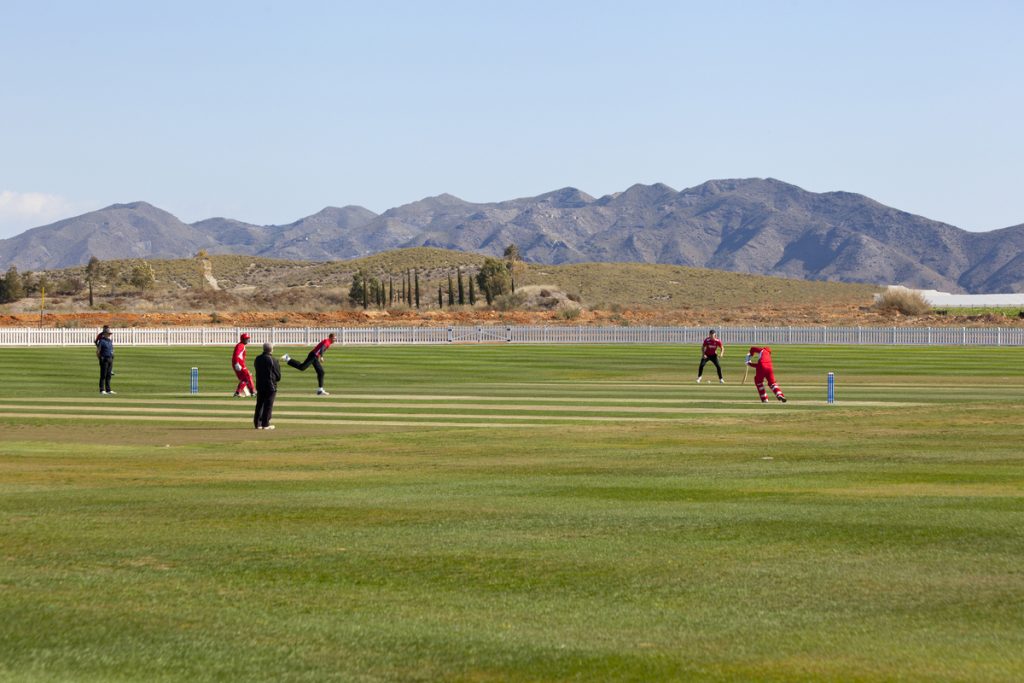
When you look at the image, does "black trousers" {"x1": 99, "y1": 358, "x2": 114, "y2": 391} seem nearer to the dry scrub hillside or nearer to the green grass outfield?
the green grass outfield

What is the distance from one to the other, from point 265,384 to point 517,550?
15.8 m

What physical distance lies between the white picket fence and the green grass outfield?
173 ft

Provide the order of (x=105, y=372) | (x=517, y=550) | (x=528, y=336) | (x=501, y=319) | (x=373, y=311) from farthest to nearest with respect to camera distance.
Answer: (x=373, y=311) → (x=501, y=319) → (x=528, y=336) → (x=105, y=372) → (x=517, y=550)

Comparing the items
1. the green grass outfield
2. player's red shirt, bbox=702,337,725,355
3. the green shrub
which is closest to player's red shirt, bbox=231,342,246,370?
the green grass outfield

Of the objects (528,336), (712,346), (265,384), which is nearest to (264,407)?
(265,384)

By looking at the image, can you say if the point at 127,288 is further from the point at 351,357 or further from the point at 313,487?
the point at 313,487

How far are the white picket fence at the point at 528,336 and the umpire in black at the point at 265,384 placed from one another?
53.6 metres

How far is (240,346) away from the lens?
1437 inches

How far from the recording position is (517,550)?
12.7 meters

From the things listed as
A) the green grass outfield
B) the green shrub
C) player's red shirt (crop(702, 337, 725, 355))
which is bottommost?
the green grass outfield

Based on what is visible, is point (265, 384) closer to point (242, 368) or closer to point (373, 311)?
point (242, 368)

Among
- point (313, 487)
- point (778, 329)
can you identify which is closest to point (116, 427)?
point (313, 487)

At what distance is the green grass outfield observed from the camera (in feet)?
29.3

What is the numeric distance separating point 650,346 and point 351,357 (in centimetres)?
2064
